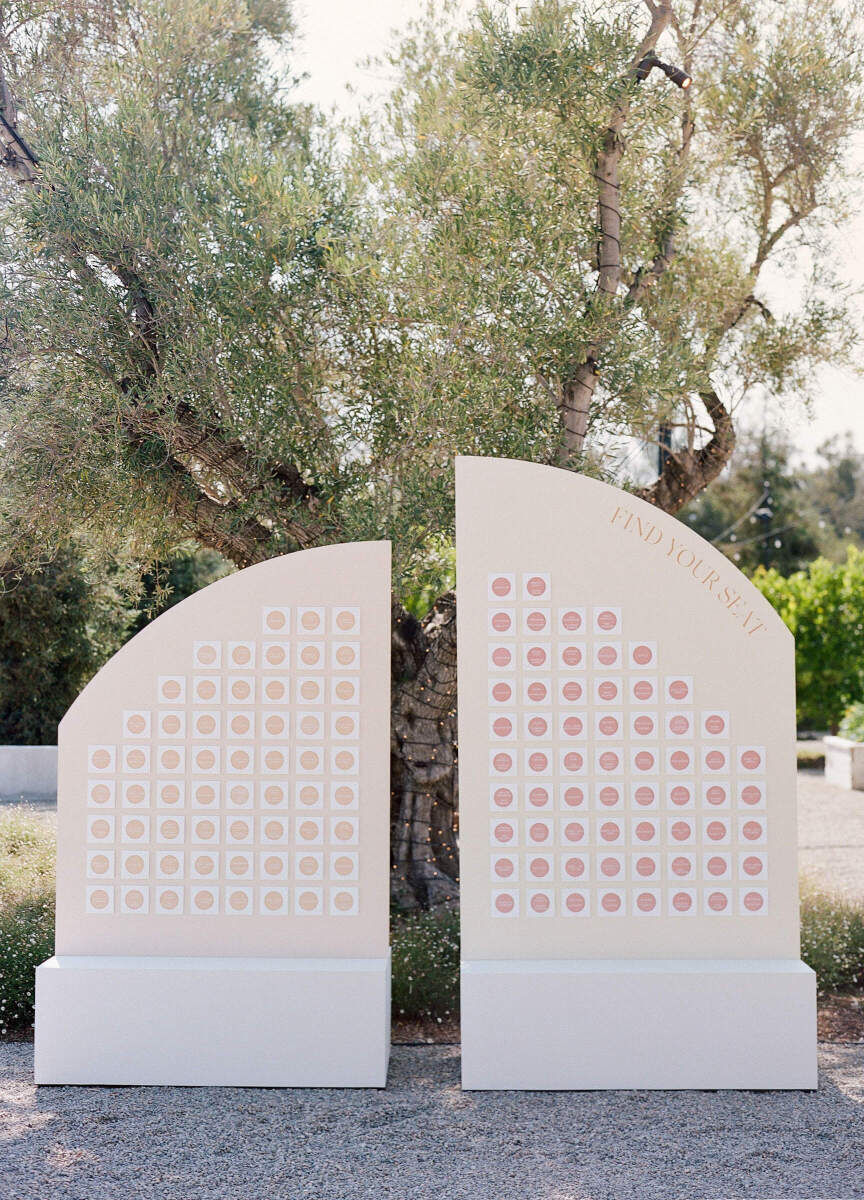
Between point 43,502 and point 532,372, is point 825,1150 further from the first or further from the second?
point 43,502

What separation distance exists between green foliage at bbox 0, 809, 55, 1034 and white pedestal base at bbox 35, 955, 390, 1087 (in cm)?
118

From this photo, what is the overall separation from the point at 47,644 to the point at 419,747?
8781 millimetres

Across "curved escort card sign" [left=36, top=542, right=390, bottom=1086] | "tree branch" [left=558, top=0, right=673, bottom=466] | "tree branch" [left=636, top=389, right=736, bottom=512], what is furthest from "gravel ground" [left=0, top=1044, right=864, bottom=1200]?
"tree branch" [left=636, top=389, right=736, bottom=512]

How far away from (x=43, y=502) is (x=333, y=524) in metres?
1.72

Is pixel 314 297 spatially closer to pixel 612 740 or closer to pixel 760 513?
pixel 612 740

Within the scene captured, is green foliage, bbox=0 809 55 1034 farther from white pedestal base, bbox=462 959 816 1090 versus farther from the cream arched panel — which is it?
white pedestal base, bbox=462 959 816 1090

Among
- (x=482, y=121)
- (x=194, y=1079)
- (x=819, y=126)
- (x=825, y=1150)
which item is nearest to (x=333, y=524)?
(x=482, y=121)

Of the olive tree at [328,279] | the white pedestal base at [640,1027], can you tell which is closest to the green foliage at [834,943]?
the white pedestal base at [640,1027]

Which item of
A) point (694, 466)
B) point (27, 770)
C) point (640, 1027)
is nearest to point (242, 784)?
point (640, 1027)

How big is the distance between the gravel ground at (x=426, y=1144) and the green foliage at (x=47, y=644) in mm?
9444

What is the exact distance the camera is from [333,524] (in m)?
6.46

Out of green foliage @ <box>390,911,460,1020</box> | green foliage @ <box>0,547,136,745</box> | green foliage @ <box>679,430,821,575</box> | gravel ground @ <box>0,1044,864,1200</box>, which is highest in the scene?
green foliage @ <box>679,430,821,575</box>

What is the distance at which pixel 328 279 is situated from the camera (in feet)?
20.7

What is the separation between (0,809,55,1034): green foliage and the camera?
20.2 ft
